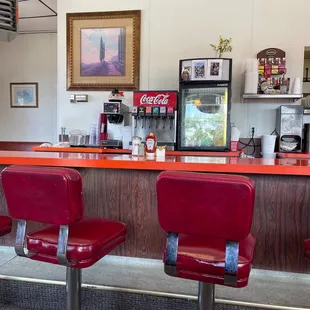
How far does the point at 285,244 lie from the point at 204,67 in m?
2.33

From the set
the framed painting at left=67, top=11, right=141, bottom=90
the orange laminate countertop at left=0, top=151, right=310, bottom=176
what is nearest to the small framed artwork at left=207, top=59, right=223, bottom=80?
the framed painting at left=67, top=11, right=141, bottom=90

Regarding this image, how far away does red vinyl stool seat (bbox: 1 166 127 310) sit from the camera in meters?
1.26

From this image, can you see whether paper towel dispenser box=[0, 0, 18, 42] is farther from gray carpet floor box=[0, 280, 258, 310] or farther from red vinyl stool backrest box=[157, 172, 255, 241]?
red vinyl stool backrest box=[157, 172, 255, 241]

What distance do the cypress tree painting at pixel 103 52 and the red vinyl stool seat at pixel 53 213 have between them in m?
3.32

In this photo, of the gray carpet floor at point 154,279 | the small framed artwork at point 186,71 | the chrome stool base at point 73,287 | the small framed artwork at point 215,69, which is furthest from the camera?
the small framed artwork at point 186,71

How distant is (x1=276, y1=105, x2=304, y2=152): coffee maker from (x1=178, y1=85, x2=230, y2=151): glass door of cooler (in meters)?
0.74

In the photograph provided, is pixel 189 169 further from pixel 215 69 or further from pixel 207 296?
pixel 215 69

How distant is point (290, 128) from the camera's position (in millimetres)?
3836

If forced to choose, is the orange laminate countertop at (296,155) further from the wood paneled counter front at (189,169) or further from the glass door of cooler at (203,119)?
the wood paneled counter front at (189,169)

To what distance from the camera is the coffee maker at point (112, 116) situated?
3.91 m

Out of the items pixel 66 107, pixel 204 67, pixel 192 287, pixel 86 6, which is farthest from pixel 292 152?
pixel 86 6

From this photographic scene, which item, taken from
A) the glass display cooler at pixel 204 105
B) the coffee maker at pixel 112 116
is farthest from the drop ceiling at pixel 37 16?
the glass display cooler at pixel 204 105

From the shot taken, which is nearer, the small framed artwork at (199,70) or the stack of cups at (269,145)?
the small framed artwork at (199,70)

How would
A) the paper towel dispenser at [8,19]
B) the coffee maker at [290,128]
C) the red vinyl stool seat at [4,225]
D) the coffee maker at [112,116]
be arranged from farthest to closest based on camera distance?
the coffee maker at [112,116] → the coffee maker at [290,128] → the paper towel dispenser at [8,19] → the red vinyl stool seat at [4,225]
